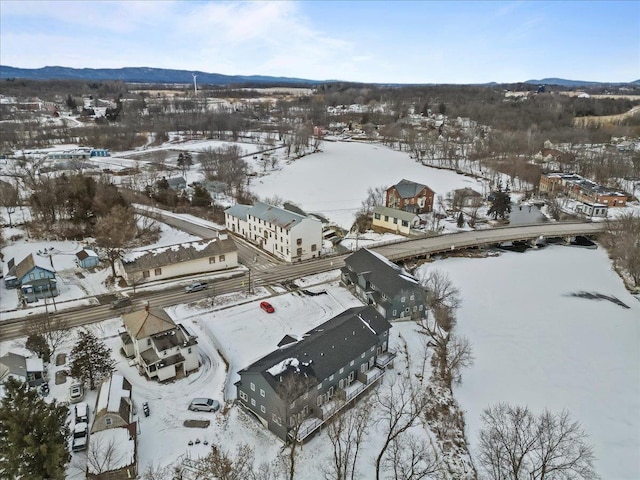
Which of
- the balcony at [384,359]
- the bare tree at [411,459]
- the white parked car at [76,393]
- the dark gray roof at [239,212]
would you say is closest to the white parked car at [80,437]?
the white parked car at [76,393]

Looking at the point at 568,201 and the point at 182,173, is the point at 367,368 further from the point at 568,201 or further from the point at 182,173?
the point at 182,173

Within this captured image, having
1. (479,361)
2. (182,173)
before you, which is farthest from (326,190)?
(479,361)

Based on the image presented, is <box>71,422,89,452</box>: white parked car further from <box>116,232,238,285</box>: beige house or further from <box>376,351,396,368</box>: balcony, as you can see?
<box>116,232,238,285</box>: beige house

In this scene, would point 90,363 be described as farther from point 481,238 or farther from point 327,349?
point 481,238

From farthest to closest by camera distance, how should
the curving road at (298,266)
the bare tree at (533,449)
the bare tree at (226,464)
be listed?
the curving road at (298,266), the bare tree at (533,449), the bare tree at (226,464)

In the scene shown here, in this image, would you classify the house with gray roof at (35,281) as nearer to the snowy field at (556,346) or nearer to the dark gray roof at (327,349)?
the dark gray roof at (327,349)

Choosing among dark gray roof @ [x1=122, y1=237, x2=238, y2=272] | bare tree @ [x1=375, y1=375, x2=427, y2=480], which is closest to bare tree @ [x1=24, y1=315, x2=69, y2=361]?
dark gray roof @ [x1=122, y1=237, x2=238, y2=272]
